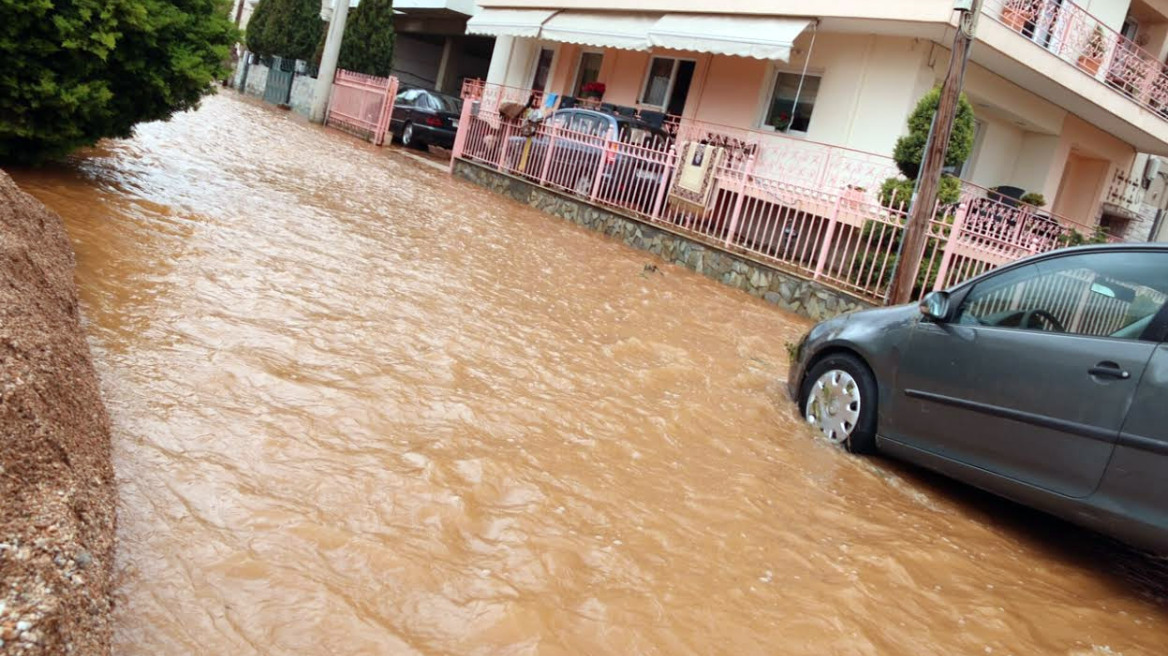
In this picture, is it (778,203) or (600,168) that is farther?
(600,168)

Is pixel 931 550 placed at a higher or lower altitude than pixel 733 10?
lower

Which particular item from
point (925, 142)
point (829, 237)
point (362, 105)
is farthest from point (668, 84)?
point (829, 237)

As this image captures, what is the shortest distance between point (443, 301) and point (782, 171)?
9.90 m

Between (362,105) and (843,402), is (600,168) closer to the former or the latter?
(843,402)

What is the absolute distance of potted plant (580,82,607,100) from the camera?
2005 cm

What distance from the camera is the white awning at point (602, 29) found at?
1711 cm

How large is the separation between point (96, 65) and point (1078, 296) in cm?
714

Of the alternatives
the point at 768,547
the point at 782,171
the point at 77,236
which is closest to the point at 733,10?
the point at 782,171

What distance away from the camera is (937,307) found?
189 inches

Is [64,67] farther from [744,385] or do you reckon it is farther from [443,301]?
[744,385]

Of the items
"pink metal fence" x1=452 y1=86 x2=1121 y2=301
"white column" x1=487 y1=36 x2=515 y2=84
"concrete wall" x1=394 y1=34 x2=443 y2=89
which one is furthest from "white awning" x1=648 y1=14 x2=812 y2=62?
"concrete wall" x1=394 y1=34 x2=443 y2=89

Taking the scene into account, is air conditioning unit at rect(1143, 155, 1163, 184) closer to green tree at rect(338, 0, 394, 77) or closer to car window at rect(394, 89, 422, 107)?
car window at rect(394, 89, 422, 107)

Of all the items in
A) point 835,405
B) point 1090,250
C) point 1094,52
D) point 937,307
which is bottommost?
point 835,405

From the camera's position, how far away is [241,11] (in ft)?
136
